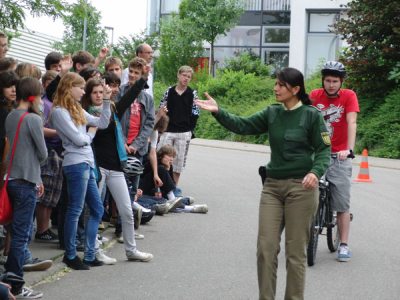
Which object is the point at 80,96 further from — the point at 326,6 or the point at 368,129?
the point at 326,6

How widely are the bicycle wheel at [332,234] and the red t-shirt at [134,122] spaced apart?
8.23 ft

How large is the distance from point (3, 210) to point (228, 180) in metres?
11.4

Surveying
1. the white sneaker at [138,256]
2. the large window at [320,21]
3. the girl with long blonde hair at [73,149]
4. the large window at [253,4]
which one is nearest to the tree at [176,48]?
the large window at [253,4]

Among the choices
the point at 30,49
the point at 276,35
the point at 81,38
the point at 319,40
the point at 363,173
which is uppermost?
the point at 276,35

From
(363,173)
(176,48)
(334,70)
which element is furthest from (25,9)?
(176,48)

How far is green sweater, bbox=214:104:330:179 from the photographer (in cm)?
736

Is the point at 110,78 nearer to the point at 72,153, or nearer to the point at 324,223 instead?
the point at 72,153

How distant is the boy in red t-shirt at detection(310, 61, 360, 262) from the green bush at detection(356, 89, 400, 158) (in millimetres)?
17440

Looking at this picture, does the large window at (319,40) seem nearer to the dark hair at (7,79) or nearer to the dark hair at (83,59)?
the dark hair at (83,59)

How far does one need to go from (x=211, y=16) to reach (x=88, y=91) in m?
36.5

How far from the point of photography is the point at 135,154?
1120cm

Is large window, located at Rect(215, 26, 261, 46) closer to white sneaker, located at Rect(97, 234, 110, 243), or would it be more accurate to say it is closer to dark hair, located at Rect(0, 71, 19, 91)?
white sneaker, located at Rect(97, 234, 110, 243)

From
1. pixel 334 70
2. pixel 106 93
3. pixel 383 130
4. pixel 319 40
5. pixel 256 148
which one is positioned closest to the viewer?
pixel 106 93

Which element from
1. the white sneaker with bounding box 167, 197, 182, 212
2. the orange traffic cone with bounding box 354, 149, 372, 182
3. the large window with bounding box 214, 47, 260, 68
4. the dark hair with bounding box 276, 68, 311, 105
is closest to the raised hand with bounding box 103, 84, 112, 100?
the dark hair with bounding box 276, 68, 311, 105
